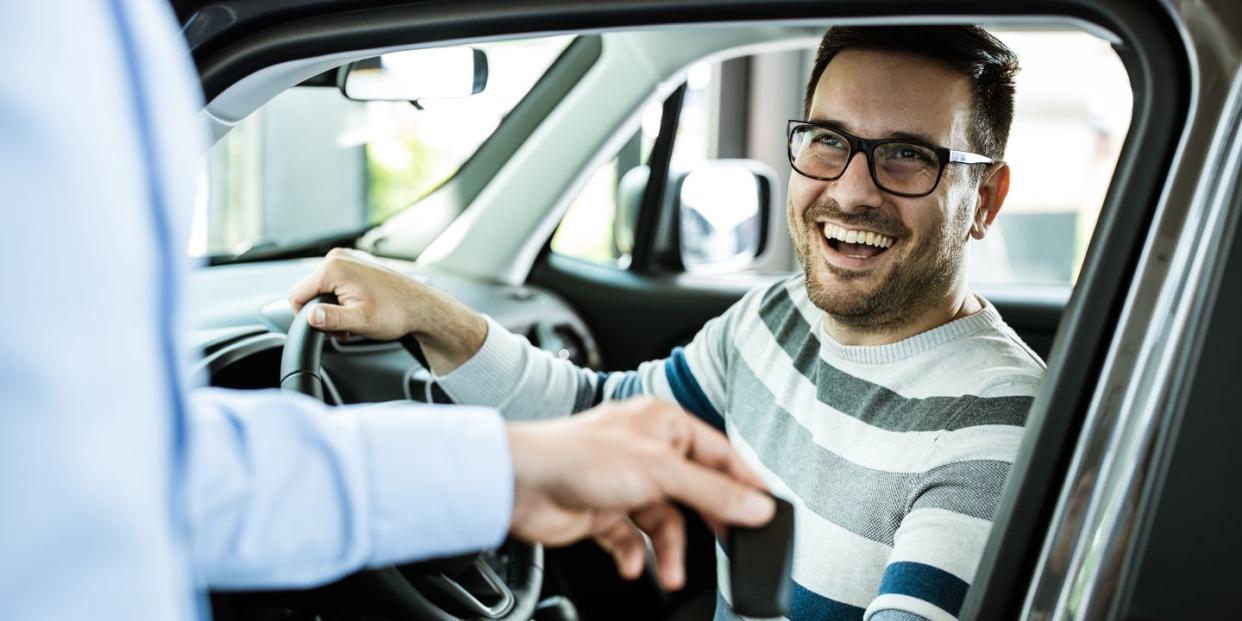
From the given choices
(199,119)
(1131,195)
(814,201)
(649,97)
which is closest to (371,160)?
(649,97)

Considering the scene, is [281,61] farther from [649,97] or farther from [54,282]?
[649,97]

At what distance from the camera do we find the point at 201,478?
69 centimetres

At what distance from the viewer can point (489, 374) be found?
72.9 inches

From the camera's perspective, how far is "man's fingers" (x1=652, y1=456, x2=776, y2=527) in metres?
0.76

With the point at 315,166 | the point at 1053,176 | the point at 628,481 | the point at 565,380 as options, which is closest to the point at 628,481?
the point at 628,481

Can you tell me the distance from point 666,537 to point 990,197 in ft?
3.71

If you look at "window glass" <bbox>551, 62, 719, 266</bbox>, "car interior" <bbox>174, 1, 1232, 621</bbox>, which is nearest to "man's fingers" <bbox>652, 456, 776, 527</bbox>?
"car interior" <bbox>174, 1, 1232, 621</bbox>

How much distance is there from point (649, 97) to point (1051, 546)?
177 centimetres

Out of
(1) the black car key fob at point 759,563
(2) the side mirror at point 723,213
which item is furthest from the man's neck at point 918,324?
(2) the side mirror at point 723,213

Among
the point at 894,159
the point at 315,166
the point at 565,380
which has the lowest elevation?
the point at 315,166

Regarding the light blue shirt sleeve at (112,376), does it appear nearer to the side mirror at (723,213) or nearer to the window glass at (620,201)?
the window glass at (620,201)

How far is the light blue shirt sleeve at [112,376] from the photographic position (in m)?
0.56

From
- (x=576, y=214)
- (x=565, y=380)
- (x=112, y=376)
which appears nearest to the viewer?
(x=112, y=376)

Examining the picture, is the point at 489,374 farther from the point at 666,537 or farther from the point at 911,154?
the point at 666,537
